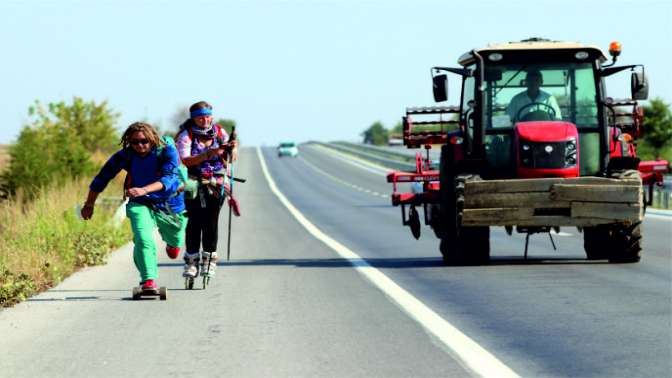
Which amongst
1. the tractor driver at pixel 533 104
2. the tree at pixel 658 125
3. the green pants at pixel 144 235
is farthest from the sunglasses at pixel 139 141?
the tree at pixel 658 125

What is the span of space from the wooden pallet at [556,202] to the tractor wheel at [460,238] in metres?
0.36

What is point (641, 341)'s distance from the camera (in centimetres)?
875

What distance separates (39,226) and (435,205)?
5.97 metres

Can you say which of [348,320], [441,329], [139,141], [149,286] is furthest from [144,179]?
[441,329]

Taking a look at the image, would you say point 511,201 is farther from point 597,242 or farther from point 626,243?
point 597,242

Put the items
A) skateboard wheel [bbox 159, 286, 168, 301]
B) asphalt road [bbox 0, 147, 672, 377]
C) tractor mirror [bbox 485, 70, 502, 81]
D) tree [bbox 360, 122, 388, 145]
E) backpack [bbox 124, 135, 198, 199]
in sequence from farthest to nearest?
tree [bbox 360, 122, 388, 145] → tractor mirror [bbox 485, 70, 502, 81] → backpack [bbox 124, 135, 198, 199] → skateboard wheel [bbox 159, 286, 168, 301] → asphalt road [bbox 0, 147, 672, 377]

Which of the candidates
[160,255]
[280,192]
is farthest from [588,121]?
[280,192]

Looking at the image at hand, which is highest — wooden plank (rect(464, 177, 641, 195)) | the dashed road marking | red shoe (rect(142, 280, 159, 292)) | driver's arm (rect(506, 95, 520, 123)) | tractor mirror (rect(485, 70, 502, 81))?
tractor mirror (rect(485, 70, 502, 81))

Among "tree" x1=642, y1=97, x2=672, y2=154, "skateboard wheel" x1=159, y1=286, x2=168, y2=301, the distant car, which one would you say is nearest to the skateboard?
"skateboard wheel" x1=159, y1=286, x2=168, y2=301

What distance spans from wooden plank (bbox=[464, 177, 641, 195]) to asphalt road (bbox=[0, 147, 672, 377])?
0.93 metres

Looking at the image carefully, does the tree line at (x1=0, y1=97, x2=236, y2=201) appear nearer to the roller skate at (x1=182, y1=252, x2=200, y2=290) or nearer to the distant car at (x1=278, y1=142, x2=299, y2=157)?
the roller skate at (x1=182, y1=252, x2=200, y2=290)

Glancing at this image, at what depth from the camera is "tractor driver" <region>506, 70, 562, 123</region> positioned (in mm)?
15828

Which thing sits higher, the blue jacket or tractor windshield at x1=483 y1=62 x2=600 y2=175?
tractor windshield at x1=483 y1=62 x2=600 y2=175

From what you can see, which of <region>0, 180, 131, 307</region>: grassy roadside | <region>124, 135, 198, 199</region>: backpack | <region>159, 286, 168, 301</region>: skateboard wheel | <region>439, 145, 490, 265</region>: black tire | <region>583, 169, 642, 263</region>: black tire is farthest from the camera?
<region>439, 145, 490, 265</region>: black tire
